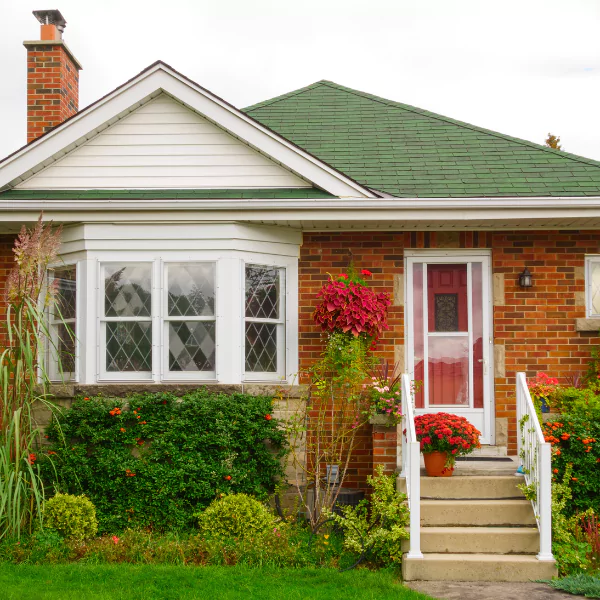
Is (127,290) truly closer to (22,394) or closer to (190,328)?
(190,328)

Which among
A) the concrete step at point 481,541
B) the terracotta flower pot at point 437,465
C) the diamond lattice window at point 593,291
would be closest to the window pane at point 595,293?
the diamond lattice window at point 593,291

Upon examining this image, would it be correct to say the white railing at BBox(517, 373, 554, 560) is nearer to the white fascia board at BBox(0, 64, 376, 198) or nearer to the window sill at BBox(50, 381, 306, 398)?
the window sill at BBox(50, 381, 306, 398)

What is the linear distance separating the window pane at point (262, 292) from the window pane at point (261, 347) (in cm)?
13

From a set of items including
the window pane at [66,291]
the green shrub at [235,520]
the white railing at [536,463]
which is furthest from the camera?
the window pane at [66,291]

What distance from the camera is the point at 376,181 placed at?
347 inches

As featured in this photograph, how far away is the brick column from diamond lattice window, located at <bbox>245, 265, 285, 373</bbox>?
54.4 inches

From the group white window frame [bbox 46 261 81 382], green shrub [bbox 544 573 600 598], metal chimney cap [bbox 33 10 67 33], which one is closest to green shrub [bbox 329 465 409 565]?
green shrub [bbox 544 573 600 598]

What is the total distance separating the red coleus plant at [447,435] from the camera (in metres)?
7.10

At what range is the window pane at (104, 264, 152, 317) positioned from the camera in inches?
318

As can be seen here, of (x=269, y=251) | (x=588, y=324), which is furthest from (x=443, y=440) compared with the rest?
(x=269, y=251)

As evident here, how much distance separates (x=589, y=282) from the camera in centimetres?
855

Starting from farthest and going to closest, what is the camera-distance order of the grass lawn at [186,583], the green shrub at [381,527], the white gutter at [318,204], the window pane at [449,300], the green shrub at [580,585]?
the window pane at [449,300] < the white gutter at [318,204] < the green shrub at [381,527] < the green shrub at [580,585] < the grass lawn at [186,583]

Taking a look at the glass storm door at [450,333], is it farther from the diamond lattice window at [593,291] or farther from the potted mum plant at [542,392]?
the diamond lattice window at [593,291]

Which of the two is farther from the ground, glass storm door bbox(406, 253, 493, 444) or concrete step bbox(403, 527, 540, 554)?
glass storm door bbox(406, 253, 493, 444)
